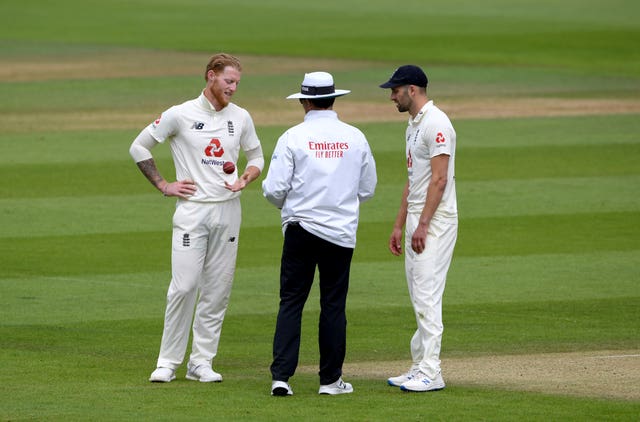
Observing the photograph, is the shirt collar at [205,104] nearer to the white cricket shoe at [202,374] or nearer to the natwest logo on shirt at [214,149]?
the natwest logo on shirt at [214,149]

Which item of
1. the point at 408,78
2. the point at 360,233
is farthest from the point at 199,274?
the point at 360,233

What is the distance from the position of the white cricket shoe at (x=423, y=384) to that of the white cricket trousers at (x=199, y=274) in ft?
4.52

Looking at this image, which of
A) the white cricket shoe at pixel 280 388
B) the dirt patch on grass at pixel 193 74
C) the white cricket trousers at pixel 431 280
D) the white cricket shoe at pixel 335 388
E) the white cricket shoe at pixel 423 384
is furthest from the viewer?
the dirt patch on grass at pixel 193 74

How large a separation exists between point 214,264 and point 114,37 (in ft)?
89.5

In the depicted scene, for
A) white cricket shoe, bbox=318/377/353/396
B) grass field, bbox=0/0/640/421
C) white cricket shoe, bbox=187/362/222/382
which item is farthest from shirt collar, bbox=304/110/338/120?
white cricket shoe, bbox=187/362/222/382

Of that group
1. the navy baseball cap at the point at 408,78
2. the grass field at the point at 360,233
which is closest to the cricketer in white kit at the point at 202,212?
the grass field at the point at 360,233

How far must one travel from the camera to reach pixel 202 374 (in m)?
9.12

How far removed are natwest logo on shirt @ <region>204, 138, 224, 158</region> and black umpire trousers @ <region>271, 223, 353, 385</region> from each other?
0.93 m

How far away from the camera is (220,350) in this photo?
411 inches

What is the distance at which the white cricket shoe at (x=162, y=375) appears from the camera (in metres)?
9.04

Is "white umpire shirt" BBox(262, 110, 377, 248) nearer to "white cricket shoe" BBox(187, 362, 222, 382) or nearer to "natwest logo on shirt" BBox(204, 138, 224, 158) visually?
"natwest logo on shirt" BBox(204, 138, 224, 158)

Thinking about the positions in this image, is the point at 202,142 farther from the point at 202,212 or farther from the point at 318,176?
the point at 318,176

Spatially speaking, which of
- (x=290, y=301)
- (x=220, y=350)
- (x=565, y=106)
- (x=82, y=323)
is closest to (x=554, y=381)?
(x=290, y=301)

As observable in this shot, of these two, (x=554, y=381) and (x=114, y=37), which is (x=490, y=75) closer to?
(x=114, y=37)
